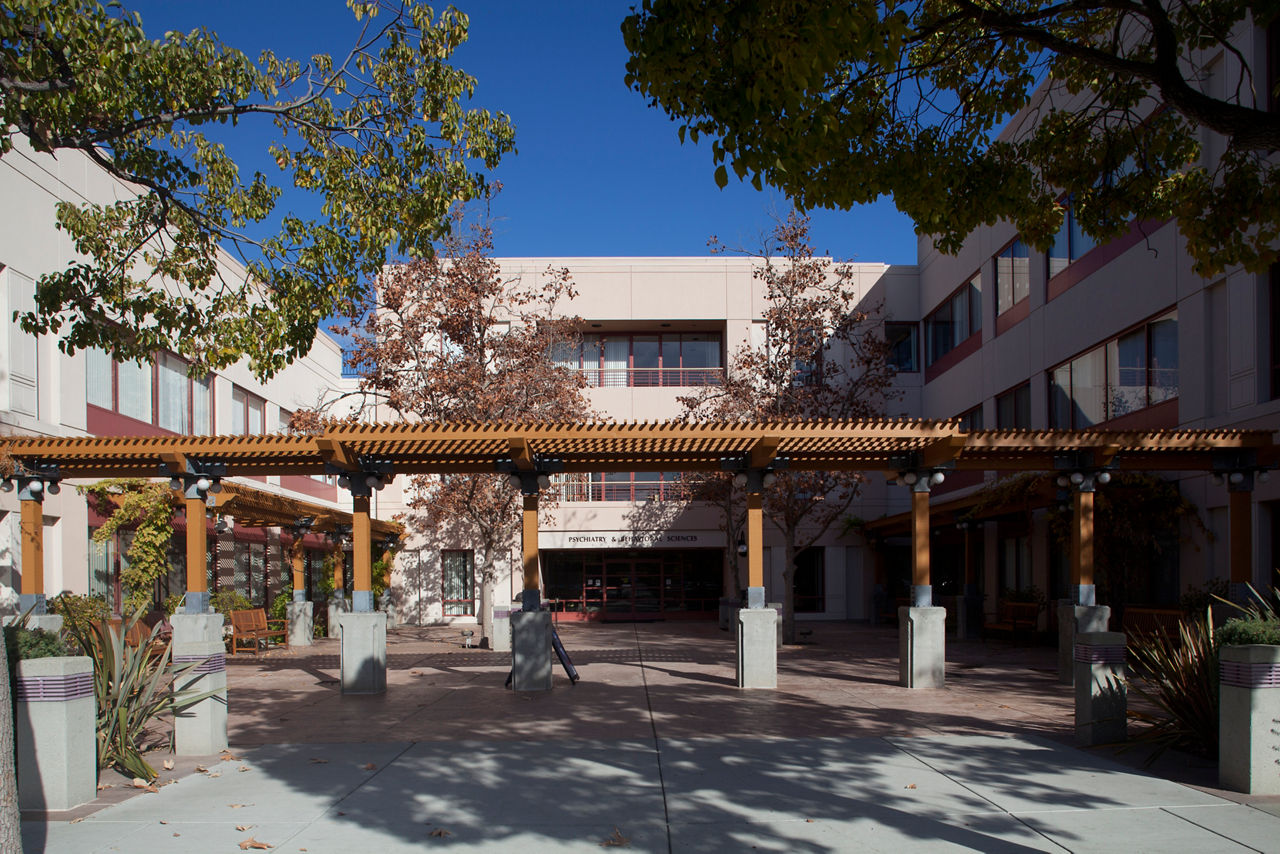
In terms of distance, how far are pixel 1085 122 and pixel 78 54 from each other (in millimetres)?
10115

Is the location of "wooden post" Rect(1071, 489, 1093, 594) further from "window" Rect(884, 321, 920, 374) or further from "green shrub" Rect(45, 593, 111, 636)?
"window" Rect(884, 321, 920, 374)

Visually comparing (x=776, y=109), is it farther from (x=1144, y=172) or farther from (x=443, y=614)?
(x=443, y=614)

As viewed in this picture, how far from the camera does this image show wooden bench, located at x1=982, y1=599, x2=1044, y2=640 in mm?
22330

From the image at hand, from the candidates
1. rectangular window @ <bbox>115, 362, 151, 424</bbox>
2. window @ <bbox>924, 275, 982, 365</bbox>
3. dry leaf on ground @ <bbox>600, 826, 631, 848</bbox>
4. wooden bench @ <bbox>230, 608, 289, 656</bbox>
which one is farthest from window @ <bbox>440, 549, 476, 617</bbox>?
dry leaf on ground @ <bbox>600, 826, 631, 848</bbox>

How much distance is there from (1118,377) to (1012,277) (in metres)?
5.73

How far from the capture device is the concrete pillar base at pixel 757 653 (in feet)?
47.6

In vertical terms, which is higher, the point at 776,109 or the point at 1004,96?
the point at 1004,96

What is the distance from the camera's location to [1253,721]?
763 centimetres

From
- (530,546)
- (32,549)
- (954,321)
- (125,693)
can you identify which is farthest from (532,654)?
(954,321)

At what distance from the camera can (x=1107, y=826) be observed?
6871 millimetres

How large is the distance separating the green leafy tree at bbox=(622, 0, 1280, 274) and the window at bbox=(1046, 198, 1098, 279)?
9.99m

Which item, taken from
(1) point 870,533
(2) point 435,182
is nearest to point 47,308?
(2) point 435,182

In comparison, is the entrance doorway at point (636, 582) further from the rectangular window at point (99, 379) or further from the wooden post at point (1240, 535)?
the wooden post at point (1240, 535)

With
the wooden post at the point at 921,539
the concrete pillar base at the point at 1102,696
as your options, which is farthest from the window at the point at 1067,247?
the concrete pillar base at the point at 1102,696
